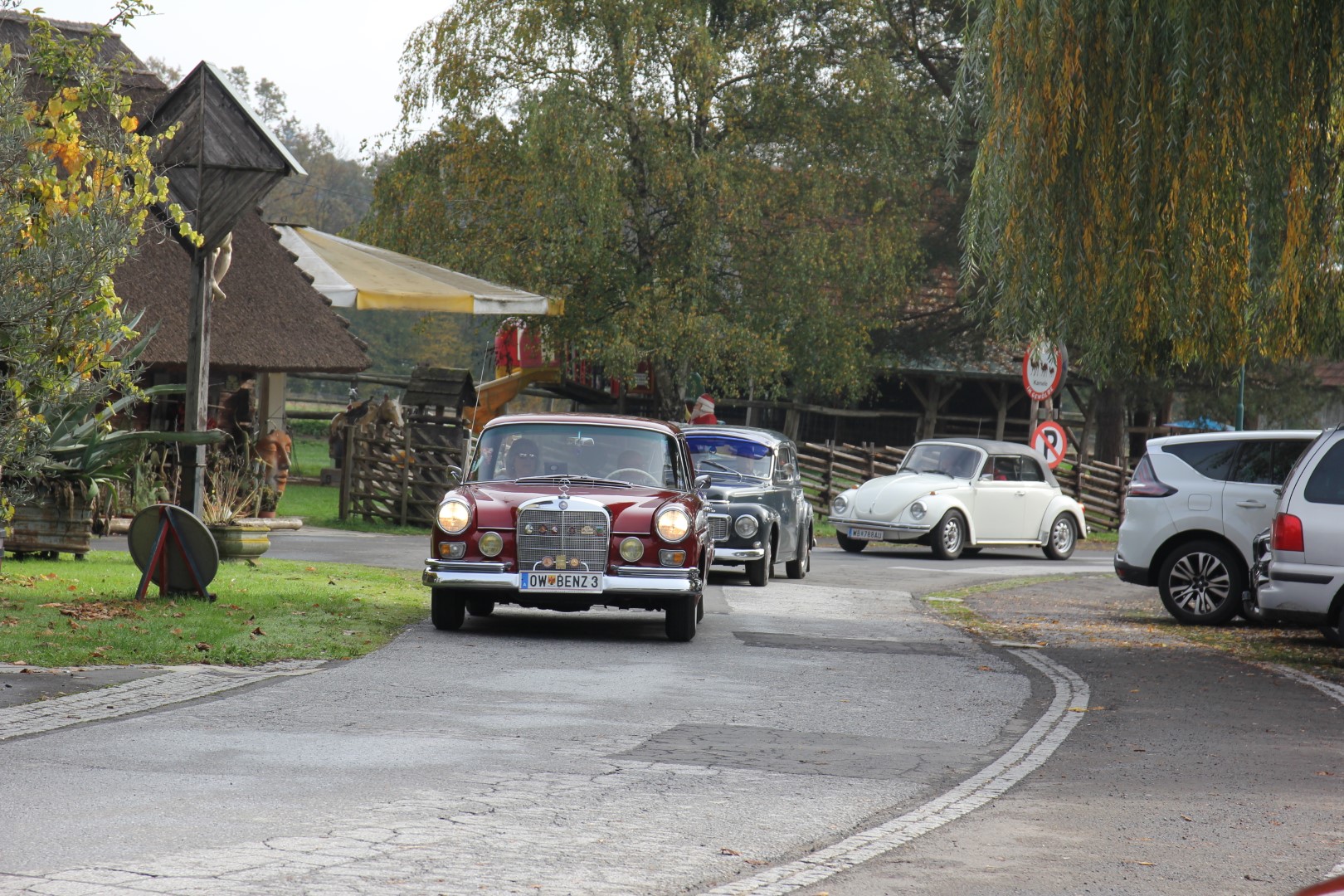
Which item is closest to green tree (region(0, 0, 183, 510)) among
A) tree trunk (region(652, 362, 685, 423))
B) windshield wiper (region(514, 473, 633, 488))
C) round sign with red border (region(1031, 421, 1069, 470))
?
windshield wiper (region(514, 473, 633, 488))

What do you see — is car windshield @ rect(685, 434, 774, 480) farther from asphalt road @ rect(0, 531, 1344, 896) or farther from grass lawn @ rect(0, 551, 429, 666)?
asphalt road @ rect(0, 531, 1344, 896)

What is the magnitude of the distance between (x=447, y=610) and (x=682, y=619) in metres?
1.84

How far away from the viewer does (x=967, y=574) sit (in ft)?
70.9

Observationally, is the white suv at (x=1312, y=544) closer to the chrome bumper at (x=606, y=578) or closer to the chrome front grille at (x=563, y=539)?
the chrome bumper at (x=606, y=578)

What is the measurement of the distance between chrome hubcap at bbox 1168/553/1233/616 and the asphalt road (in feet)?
10.6

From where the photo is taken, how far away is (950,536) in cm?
2442

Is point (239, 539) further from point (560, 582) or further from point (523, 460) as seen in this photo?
point (560, 582)

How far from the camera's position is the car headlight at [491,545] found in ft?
40.1

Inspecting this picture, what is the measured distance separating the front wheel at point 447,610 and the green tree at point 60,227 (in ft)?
9.32

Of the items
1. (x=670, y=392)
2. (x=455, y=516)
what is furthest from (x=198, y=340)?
(x=670, y=392)

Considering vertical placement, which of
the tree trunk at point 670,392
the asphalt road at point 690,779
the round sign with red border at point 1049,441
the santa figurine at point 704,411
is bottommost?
the asphalt road at point 690,779

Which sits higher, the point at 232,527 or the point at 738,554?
the point at 232,527

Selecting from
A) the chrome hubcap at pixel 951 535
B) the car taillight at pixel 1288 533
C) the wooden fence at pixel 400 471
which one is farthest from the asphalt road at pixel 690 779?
the wooden fence at pixel 400 471

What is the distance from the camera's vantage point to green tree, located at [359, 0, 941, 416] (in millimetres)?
31906
